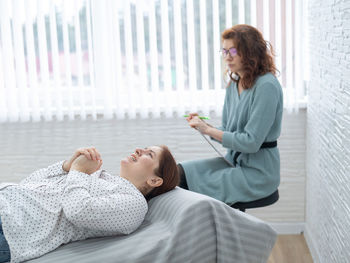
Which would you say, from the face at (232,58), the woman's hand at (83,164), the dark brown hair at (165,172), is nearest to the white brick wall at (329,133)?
the face at (232,58)

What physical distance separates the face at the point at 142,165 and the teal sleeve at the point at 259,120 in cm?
50

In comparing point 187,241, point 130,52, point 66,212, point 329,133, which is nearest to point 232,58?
point 329,133

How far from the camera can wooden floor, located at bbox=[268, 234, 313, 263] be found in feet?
10.8

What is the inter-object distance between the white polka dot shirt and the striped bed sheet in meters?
0.04

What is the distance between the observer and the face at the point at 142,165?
2.37 m

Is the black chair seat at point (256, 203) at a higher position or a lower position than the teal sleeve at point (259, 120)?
lower

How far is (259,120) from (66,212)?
1.06 meters

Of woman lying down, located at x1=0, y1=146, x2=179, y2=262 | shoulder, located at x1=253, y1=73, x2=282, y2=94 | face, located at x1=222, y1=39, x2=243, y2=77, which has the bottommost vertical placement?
woman lying down, located at x1=0, y1=146, x2=179, y2=262

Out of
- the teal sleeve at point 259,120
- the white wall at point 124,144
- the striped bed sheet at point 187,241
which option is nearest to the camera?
the striped bed sheet at point 187,241

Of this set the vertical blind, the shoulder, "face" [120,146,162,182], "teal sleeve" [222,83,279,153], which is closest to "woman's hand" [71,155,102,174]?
"face" [120,146,162,182]

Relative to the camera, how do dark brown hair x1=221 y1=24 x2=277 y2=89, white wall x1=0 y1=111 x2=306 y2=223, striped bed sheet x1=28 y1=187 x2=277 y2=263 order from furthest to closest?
white wall x1=0 y1=111 x2=306 y2=223, dark brown hair x1=221 y1=24 x2=277 y2=89, striped bed sheet x1=28 y1=187 x2=277 y2=263

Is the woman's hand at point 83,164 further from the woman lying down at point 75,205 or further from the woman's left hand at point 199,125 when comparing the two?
the woman's left hand at point 199,125

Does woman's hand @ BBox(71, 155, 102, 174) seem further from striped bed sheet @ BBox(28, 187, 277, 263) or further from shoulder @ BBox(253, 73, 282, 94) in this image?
shoulder @ BBox(253, 73, 282, 94)

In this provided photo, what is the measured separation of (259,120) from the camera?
2.68 meters
